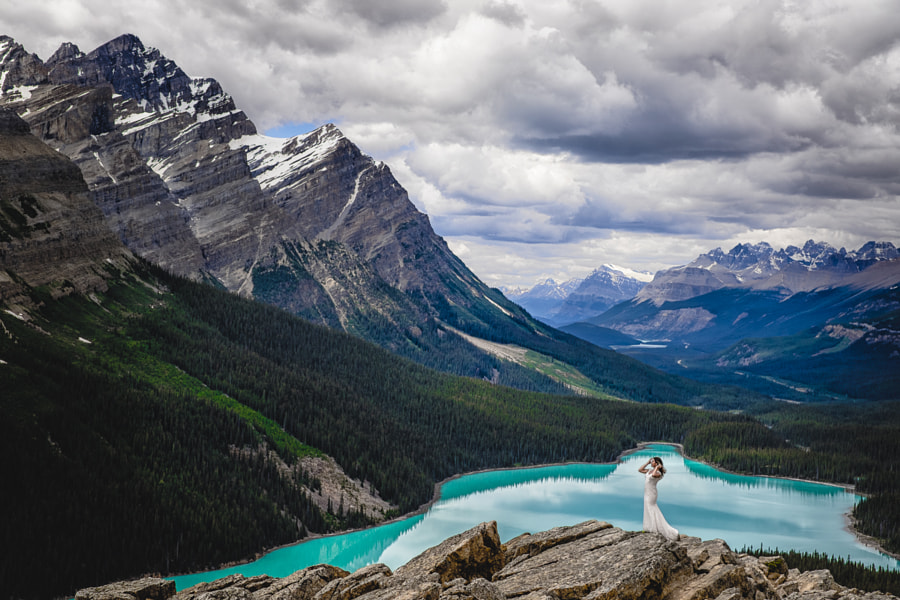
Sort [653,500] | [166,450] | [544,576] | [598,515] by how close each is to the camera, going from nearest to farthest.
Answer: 1. [653,500]
2. [544,576]
3. [166,450]
4. [598,515]

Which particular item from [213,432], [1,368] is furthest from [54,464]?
[213,432]

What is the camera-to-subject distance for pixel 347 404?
184m

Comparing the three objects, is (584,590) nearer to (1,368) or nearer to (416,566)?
(416,566)

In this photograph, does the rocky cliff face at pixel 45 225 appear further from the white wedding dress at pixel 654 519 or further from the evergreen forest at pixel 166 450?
the white wedding dress at pixel 654 519

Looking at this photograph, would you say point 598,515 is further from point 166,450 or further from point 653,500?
point 653,500

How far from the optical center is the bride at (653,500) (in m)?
32.3

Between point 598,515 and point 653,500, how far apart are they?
394 feet

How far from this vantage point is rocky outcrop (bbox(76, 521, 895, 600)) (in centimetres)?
3159

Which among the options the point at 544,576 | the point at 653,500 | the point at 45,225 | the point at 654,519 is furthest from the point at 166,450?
the point at 653,500

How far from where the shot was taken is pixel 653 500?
110 feet

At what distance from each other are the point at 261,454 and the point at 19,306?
55184 millimetres

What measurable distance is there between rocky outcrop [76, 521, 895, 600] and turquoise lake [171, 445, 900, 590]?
67982mm

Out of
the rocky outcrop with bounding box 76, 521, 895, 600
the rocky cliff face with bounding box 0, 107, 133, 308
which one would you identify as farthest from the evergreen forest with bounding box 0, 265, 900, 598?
the rocky outcrop with bounding box 76, 521, 895, 600

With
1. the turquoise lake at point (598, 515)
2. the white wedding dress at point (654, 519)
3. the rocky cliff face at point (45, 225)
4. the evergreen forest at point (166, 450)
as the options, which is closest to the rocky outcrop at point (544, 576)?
the white wedding dress at point (654, 519)
